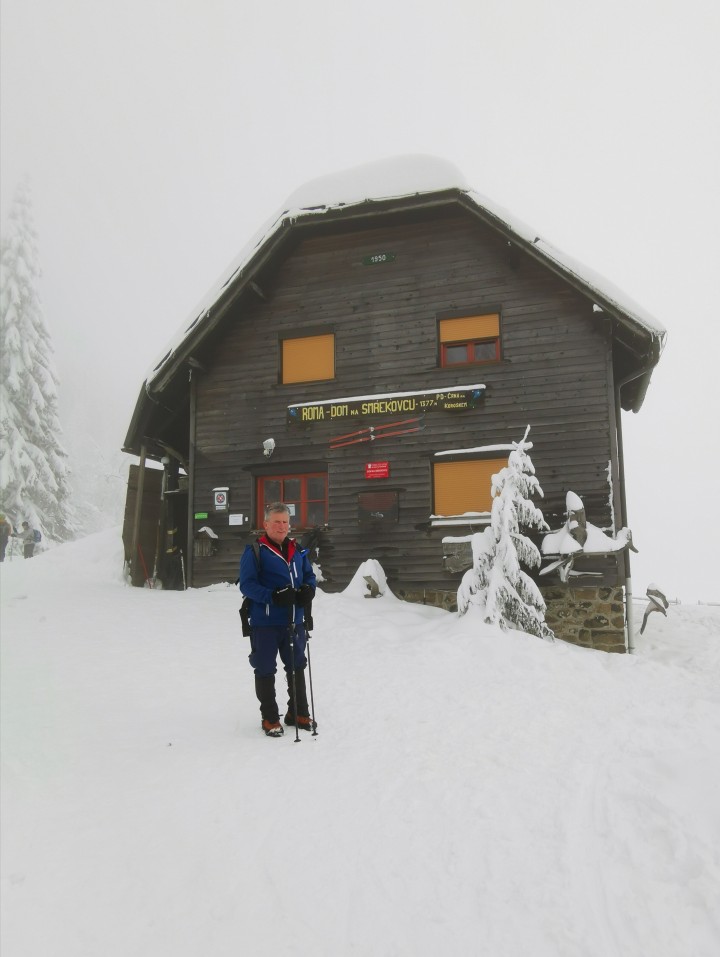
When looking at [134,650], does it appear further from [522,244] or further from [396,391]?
[522,244]

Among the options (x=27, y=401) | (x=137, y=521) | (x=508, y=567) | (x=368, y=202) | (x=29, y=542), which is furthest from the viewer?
(x=27, y=401)

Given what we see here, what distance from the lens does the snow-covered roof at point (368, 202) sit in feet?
38.2

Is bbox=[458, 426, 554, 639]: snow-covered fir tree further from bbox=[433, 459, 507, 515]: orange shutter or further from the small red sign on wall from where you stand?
the small red sign on wall

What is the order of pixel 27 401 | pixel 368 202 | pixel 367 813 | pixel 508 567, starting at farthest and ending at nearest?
pixel 27 401, pixel 368 202, pixel 508 567, pixel 367 813

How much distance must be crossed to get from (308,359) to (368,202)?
3.28m

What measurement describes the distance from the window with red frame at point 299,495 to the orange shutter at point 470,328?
369cm

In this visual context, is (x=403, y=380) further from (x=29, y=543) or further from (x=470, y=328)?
(x=29, y=543)

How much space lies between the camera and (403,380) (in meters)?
12.8

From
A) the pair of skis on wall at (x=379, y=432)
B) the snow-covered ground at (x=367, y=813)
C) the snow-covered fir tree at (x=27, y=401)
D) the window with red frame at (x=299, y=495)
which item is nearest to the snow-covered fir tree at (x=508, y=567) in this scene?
the snow-covered ground at (x=367, y=813)

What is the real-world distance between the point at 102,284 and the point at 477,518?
591 ft

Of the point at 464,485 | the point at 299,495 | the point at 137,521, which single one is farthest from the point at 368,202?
the point at 137,521

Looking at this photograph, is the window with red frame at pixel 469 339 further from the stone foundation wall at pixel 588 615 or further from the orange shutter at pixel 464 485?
the stone foundation wall at pixel 588 615

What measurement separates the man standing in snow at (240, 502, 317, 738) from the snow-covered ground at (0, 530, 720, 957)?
13.1 inches

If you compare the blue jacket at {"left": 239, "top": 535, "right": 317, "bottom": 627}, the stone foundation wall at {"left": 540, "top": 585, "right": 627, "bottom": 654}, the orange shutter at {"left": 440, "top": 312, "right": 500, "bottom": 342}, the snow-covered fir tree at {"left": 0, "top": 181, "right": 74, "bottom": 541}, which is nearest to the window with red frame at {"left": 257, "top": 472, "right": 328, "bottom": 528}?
the orange shutter at {"left": 440, "top": 312, "right": 500, "bottom": 342}
